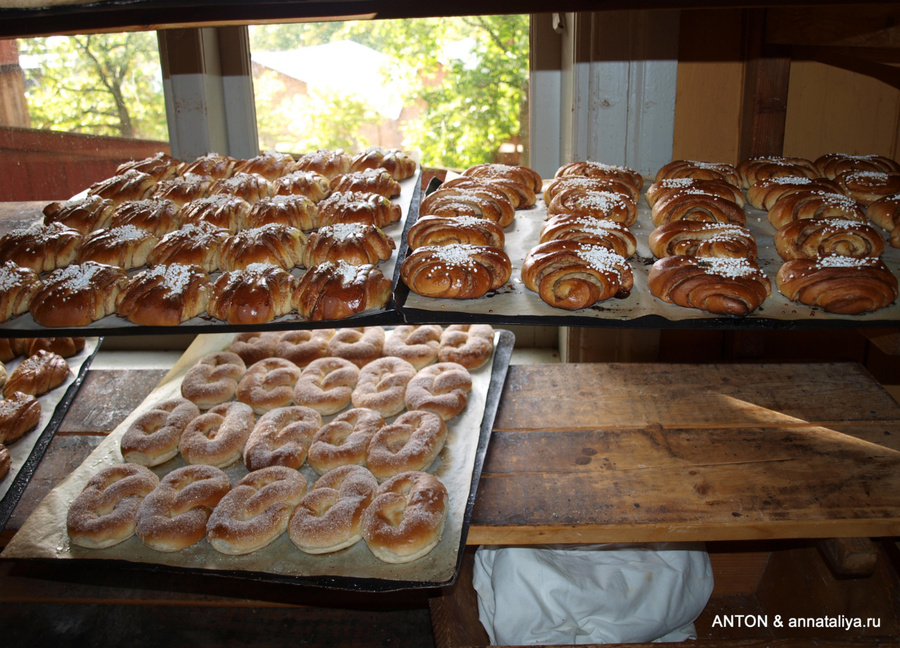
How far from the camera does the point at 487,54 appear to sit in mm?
4047

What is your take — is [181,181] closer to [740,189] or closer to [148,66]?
[148,66]

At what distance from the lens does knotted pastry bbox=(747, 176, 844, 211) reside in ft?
8.52

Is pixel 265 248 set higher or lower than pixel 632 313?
higher

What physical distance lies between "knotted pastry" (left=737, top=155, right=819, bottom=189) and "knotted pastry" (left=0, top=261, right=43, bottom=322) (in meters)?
2.58

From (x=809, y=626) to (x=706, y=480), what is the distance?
80 centimetres

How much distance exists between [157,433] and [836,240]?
2.40 m

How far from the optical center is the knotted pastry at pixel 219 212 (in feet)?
8.77

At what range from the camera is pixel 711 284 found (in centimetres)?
192

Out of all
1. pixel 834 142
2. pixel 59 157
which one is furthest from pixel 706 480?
pixel 59 157

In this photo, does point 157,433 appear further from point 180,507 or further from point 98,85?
point 98,85

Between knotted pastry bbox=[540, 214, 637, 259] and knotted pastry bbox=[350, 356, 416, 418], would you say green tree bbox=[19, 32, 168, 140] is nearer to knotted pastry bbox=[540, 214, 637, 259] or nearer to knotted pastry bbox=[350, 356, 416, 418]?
knotted pastry bbox=[350, 356, 416, 418]

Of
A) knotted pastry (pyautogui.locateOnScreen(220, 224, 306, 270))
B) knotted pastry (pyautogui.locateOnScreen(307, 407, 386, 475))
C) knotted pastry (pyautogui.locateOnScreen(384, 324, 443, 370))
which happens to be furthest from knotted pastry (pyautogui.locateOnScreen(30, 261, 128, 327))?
knotted pastry (pyautogui.locateOnScreen(384, 324, 443, 370))

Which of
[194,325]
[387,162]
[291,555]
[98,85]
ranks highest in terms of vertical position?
[98,85]

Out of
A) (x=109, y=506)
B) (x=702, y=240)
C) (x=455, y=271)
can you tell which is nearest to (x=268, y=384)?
(x=109, y=506)
